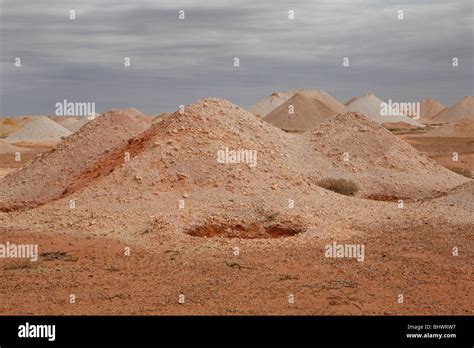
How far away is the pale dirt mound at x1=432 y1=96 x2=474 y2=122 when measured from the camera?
319 feet

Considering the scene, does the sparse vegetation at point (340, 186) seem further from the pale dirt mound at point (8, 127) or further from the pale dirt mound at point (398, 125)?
the pale dirt mound at point (8, 127)

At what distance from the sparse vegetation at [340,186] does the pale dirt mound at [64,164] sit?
21.9 ft

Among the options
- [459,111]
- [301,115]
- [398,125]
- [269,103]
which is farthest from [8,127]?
[459,111]

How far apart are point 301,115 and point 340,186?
166ft

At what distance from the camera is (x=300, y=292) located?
9211mm

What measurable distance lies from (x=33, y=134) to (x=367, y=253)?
1940 inches

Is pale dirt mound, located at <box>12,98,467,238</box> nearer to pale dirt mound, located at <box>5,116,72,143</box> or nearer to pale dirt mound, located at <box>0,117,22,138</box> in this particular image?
pale dirt mound, located at <box>5,116,72,143</box>

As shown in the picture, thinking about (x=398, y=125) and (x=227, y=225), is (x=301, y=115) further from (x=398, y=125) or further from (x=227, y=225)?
(x=227, y=225)

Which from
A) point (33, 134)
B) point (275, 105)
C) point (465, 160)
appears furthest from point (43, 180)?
point (275, 105)

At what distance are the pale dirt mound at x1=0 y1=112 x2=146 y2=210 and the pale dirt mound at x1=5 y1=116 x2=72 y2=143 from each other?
34.4 meters

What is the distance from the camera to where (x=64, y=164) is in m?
20.4

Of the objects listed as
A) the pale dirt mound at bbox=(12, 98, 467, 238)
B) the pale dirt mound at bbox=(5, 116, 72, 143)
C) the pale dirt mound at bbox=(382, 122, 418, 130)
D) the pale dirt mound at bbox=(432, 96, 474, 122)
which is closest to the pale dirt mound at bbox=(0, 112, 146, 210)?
Answer: the pale dirt mound at bbox=(12, 98, 467, 238)

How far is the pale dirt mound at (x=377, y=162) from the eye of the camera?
19906 mm

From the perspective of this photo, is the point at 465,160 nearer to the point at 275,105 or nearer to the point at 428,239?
the point at 428,239
